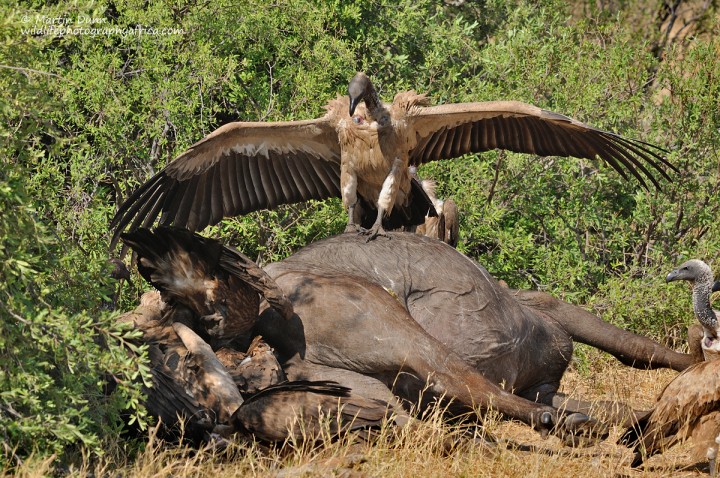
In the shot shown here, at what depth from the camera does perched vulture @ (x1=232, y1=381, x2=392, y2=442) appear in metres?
4.38

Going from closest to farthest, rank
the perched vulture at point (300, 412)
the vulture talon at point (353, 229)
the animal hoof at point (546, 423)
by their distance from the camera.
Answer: the perched vulture at point (300, 412) → the animal hoof at point (546, 423) → the vulture talon at point (353, 229)

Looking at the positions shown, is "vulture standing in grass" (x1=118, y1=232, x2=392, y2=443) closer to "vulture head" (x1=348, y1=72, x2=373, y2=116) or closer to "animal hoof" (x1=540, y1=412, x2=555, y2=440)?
"animal hoof" (x1=540, y1=412, x2=555, y2=440)

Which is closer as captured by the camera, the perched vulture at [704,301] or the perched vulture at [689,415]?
the perched vulture at [689,415]

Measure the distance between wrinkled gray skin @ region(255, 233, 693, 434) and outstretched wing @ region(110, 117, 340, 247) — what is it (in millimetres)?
1274

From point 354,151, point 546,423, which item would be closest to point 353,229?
point 354,151

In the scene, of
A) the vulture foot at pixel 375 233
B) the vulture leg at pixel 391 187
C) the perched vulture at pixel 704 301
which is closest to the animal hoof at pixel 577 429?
the perched vulture at pixel 704 301

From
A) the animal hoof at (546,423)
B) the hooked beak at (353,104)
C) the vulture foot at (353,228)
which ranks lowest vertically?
the animal hoof at (546,423)

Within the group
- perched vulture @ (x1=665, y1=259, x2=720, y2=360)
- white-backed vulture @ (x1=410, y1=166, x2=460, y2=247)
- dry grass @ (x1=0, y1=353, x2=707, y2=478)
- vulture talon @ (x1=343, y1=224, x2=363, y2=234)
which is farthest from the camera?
white-backed vulture @ (x1=410, y1=166, x2=460, y2=247)

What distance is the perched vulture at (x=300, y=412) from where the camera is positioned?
4375 mm

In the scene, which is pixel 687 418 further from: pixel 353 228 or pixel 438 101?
pixel 438 101

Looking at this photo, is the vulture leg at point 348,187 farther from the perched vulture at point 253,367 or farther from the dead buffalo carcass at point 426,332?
the perched vulture at point 253,367

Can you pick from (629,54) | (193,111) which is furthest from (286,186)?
(629,54)

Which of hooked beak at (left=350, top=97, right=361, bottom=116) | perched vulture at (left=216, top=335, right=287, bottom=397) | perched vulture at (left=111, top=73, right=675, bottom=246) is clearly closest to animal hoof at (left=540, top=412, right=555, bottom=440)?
perched vulture at (left=216, top=335, right=287, bottom=397)

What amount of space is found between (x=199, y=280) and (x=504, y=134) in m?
3.29
